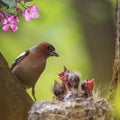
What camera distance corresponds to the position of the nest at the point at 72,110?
2.94 metres

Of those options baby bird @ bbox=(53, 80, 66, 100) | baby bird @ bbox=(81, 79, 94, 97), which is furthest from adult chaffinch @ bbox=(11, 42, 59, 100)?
baby bird @ bbox=(81, 79, 94, 97)

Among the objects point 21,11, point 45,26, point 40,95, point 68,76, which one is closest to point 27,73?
point 68,76

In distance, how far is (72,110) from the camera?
2961 millimetres

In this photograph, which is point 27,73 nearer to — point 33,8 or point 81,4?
point 33,8

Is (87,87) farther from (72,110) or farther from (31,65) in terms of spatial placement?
(31,65)

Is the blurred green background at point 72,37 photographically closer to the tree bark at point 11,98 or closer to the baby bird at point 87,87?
the baby bird at point 87,87

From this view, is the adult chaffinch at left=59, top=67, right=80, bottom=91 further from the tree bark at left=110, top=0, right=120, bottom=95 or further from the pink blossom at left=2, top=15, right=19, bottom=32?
the pink blossom at left=2, top=15, right=19, bottom=32

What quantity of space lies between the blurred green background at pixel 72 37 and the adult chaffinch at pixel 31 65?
1.32 feet

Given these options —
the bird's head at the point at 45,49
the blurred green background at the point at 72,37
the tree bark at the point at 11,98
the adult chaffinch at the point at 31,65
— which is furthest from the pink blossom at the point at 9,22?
the blurred green background at the point at 72,37

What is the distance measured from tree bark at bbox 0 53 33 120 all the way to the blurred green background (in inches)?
39.9

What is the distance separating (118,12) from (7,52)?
Answer: 6.62 feet

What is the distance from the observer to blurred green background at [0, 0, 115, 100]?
4023 mm

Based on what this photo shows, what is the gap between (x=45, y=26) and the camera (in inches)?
209

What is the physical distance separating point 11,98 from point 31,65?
69 centimetres
